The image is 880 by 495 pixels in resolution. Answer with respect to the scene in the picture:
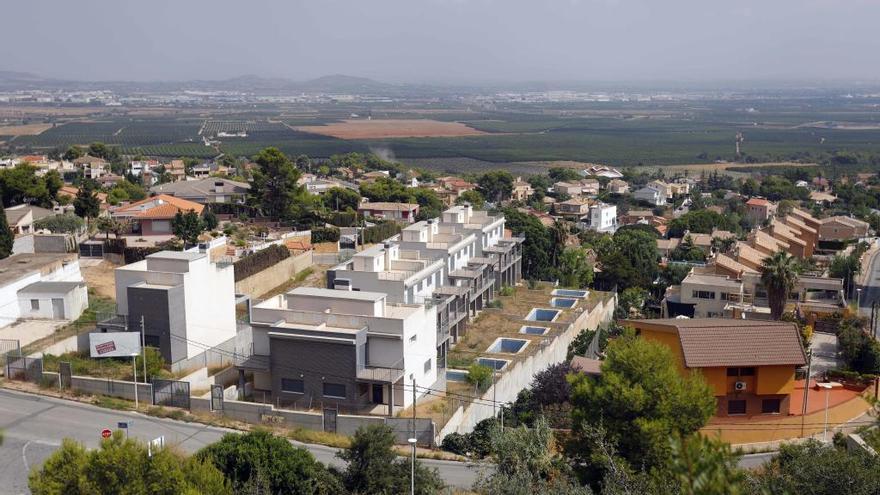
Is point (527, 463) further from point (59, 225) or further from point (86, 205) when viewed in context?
point (86, 205)

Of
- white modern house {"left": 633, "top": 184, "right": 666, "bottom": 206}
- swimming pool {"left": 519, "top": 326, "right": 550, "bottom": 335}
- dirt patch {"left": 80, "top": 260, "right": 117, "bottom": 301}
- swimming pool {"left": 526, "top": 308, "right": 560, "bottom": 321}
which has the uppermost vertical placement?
dirt patch {"left": 80, "top": 260, "right": 117, "bottom": 301}

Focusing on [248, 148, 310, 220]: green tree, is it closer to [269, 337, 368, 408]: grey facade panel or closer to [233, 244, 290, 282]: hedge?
[233, 244, 290, 282]: hedge

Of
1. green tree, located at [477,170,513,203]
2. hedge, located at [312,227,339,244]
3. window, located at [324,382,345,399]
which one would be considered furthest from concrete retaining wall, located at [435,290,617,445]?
green tree, located at [477,170,513,203]

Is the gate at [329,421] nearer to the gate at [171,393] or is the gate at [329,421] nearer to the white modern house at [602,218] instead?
the gate at [171,393]

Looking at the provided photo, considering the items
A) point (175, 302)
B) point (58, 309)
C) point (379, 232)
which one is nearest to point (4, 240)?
point (58, 309)

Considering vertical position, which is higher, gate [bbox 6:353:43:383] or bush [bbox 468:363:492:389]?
gate [bbox 6:353:43:383]

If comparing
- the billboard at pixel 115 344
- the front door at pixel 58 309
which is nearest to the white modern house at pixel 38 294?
the front door at pixel 58 309
